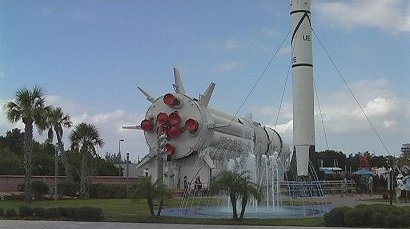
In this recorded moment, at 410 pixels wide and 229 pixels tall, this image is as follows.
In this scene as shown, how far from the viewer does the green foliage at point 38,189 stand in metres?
42.3

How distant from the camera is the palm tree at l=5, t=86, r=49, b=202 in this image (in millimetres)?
39375

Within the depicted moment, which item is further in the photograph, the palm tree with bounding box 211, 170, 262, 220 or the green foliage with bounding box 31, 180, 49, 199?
the green foliage with bounding box 31, 180, 49, 199

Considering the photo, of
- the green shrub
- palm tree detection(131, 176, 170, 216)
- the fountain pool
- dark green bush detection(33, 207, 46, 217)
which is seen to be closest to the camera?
the green shrub

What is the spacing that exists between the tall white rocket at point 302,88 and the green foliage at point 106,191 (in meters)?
15.5

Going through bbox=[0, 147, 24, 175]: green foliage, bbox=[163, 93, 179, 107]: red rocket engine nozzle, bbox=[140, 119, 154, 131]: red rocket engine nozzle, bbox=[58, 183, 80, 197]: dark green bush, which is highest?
bbox=[163, 93, 179, 107]: red rocket engine nozzle

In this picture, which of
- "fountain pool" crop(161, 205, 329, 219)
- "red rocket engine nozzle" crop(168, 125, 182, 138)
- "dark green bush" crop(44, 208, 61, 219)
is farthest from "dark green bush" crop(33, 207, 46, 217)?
"red rocket engine nozzle" crop(168, 125, 182, 138)

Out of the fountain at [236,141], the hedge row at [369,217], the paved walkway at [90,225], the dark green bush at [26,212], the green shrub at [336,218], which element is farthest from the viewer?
the fountain at [236,141]

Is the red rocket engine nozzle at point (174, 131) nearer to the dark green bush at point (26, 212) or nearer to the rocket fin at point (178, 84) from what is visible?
the rocket fin at point (178, 84)

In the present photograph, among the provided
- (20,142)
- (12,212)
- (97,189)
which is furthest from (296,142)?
(20,142)

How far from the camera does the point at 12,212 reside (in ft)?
78.1

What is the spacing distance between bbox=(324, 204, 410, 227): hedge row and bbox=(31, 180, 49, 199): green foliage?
28200mm

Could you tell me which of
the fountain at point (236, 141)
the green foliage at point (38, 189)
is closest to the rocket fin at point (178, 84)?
the fountain at point (236, 141)

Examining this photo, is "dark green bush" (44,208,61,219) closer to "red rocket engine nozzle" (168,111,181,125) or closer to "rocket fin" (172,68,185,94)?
"red rocket engine nozzle" (168,111,181,125)

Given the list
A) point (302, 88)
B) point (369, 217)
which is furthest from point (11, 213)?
point (302, 88)
